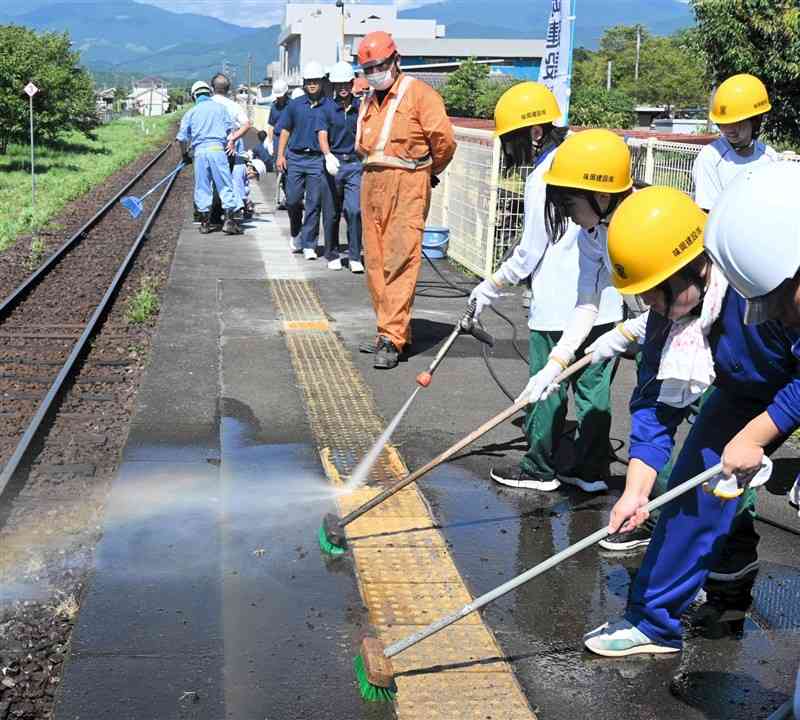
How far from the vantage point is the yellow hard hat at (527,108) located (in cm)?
537

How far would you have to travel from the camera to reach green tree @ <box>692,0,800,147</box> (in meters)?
20.7

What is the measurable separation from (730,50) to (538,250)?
17281 mm

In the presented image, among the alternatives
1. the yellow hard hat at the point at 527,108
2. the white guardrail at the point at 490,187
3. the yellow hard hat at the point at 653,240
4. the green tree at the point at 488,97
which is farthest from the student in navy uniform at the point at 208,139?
the green tree at the point at 488,97

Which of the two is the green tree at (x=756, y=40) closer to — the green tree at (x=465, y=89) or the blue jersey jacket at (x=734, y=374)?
the blue jersey jacket at (x=734, y=374)

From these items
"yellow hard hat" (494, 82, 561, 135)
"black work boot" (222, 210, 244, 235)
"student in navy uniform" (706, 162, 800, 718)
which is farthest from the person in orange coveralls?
"black work boot" (222, 210, 244, 235)

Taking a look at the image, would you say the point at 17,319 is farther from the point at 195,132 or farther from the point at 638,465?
the point at 638,465

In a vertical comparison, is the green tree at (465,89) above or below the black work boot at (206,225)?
above

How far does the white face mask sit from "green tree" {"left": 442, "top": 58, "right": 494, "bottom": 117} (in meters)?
53.4

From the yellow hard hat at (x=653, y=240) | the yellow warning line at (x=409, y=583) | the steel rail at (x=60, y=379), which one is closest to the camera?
the yellow hard hat at (x=653, y=240)

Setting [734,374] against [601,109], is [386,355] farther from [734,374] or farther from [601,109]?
[601,109]

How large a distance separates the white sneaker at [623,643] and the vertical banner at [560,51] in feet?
24.8

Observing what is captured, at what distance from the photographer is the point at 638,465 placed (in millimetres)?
3699

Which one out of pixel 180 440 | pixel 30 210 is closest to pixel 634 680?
pixel 180 440

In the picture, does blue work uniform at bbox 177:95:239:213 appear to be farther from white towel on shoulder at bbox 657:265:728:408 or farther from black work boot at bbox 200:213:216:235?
white towel on shoulder at bbox 657:265:728:408
